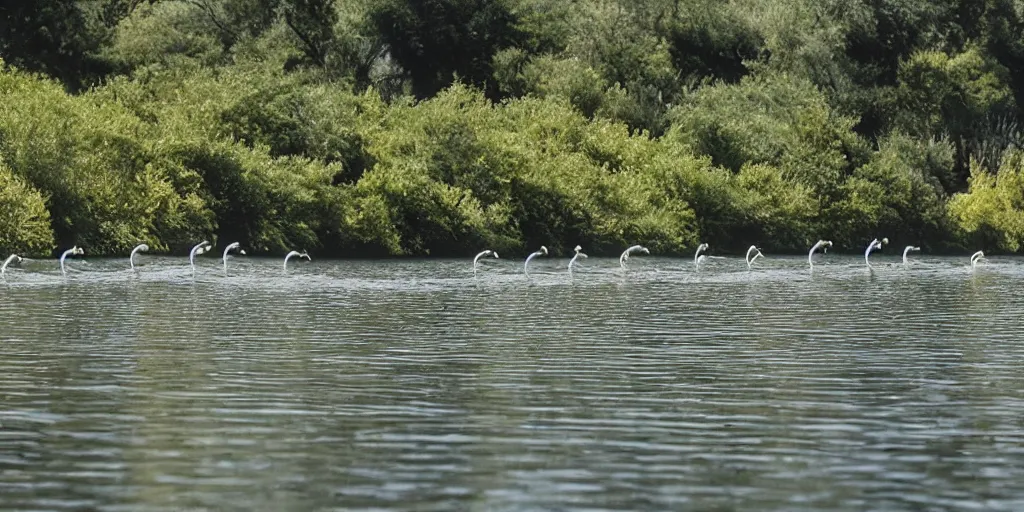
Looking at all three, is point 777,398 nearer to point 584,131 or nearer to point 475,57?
point 584,131

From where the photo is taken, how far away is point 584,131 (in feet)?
259

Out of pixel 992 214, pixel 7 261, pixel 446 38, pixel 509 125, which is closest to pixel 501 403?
pixel 7 261

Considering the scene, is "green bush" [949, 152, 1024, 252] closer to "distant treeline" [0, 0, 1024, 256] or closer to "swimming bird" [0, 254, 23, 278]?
"distant treeline" [0, 0, 1024, 256]

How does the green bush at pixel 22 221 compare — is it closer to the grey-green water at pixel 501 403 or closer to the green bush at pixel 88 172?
the green bush at pixel 88 172

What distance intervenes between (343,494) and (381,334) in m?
15.9

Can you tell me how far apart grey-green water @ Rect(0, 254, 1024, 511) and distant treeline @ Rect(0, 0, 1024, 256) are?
21.8 metres

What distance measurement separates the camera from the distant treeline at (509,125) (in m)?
62.3

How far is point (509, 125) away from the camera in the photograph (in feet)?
256

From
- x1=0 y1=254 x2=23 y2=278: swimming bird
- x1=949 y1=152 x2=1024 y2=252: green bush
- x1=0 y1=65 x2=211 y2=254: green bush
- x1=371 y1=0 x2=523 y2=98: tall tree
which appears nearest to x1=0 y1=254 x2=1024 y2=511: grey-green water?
x1=0 y1=254 x2=23 y2=278: swimming bird

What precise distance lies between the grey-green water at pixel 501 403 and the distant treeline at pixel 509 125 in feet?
71.7

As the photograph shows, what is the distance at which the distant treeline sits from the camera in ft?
204

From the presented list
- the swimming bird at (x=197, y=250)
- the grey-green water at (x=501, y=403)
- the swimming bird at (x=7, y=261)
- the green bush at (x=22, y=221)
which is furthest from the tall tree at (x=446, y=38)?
the grey-green water at (x=501, y=403)

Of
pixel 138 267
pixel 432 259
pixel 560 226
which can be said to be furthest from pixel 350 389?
pixel 560 226

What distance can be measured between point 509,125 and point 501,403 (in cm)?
5817
